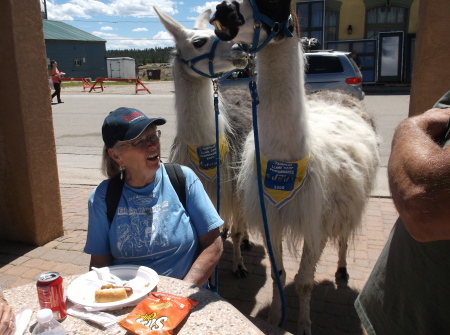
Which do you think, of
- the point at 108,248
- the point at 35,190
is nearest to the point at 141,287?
the point at 108,248

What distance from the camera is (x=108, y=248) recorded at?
86.2 inches

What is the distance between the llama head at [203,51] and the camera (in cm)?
332

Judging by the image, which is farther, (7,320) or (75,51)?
(75,51)

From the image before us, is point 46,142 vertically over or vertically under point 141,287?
over

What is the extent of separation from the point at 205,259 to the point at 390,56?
69.6 ft

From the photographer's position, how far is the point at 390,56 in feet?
67.2

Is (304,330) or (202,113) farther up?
(202,113)

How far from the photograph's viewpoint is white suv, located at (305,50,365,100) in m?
10.8

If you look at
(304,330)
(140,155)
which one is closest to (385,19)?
(304,330)

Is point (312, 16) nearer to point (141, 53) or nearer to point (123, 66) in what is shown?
point (123, 66)

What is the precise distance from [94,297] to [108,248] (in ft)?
1.53

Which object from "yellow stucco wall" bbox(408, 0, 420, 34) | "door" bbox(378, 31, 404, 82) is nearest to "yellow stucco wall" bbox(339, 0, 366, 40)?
"door" bbox(378, 31, 404, 82)

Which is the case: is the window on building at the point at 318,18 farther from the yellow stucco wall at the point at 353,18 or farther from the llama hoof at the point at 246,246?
the llama hoof at the point at 246,246

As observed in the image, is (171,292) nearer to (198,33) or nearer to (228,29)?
(228,29)
